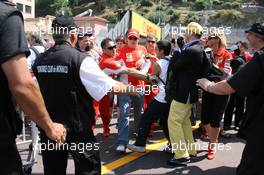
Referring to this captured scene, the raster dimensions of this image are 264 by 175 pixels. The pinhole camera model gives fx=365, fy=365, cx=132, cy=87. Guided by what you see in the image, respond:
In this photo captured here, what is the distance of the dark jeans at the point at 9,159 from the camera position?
2070mm

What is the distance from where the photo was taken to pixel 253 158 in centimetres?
280

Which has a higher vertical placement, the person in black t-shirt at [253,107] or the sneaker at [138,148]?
the person in black t-shirt at [253,107]

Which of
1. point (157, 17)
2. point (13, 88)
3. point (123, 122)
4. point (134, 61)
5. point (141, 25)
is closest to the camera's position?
point (13, 88)

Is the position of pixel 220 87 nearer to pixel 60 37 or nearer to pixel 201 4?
pixel 60 37

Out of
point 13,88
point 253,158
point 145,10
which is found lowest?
point 253,158

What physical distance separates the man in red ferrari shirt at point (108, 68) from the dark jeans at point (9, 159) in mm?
2388

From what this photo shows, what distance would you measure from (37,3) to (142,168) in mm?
121710

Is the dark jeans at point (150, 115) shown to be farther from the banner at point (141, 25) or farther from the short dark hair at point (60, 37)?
the banner at point (141, 25)

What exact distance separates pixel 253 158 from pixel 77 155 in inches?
58.9

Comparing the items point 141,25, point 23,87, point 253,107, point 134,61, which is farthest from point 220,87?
point 141,25

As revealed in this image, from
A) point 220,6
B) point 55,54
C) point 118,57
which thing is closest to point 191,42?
point 118,57

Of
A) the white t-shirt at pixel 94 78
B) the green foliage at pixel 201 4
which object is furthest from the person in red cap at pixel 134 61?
the green foliage at pixel 201 4

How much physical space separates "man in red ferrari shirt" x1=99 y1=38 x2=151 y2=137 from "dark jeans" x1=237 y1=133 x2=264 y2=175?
6.64 feet

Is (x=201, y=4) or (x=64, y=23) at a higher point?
(x=201, y=4)
